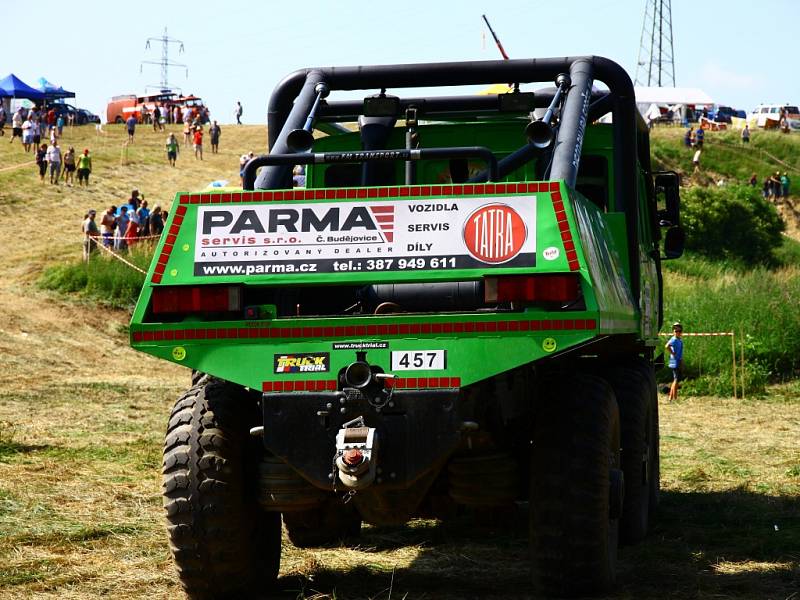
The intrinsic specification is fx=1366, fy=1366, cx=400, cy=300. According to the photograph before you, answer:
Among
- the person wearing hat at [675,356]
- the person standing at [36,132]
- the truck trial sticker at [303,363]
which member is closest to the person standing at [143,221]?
the person wearing hat at [675,356]

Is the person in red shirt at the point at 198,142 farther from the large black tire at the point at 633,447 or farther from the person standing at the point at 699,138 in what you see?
the large black tire at the point at 633,447

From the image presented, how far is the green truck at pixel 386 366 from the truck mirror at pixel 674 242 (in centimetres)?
365

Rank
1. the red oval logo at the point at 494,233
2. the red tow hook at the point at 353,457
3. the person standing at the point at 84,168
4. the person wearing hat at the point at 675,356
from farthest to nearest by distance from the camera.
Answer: the person standing at the point at 84,168, the person wearing hat at the point at 675,356, the red oval logo at the point at 494,233, the red tow hook at the point at 353,457

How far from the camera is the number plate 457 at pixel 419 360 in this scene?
243 inches

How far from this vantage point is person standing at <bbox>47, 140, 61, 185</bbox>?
132ft

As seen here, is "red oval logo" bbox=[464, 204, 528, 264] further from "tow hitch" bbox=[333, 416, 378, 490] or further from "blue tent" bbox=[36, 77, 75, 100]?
"blue tent" bbox=[36, 77, 75, 100]

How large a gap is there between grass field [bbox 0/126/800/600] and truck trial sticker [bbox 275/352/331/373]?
48.2 inches

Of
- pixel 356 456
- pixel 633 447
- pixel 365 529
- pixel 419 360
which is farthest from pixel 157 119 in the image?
pixel 356 456

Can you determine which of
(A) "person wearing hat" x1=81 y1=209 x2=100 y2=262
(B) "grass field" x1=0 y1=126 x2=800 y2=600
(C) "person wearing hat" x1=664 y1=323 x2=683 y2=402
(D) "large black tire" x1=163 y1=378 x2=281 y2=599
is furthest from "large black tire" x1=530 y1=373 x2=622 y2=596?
(A) "person wearing hat" x1=81 y1=209 x2=100 y2=262

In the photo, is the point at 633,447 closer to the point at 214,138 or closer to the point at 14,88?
the point at 214,138

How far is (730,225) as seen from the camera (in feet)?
156

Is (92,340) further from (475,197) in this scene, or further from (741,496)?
(475,197)

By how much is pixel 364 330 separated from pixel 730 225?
1688 inches

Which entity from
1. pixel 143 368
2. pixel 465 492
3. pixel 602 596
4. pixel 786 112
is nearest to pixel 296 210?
pixel 465 492
